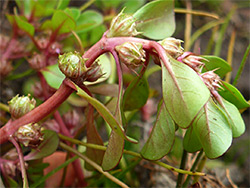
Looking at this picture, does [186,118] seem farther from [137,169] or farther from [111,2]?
[111,2]

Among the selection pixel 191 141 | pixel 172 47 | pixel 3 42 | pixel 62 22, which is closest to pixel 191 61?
pixel 172 47

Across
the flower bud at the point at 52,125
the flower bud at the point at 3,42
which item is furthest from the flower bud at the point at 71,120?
the flower bud at the point at 3,42

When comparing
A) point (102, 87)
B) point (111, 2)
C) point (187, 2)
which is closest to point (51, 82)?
point (102, 87)

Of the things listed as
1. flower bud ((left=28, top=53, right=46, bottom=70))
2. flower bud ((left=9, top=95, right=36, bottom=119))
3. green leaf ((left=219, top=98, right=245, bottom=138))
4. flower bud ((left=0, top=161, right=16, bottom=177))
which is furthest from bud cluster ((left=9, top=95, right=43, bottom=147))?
green leaf ((left=219, top=98, right=245, bottom=138))

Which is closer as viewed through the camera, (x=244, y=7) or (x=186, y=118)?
(x=186, y=118)

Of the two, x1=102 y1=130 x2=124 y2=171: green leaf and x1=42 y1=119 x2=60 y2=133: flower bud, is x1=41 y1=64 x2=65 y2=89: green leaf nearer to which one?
x1=42 y1=119 x2=60 y2=133: flower bud

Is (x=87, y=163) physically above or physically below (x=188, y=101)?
below
